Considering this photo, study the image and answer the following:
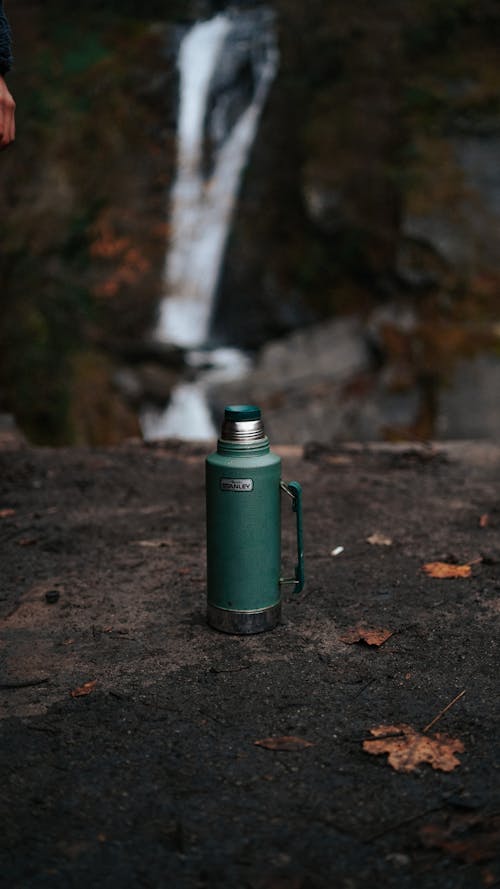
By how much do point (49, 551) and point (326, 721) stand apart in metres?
2.14

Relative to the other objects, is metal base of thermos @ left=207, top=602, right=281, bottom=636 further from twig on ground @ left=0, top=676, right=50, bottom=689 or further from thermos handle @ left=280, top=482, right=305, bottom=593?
twig on ground @ left=0, top=676, right=50, bottom=689

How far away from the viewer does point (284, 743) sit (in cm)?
255

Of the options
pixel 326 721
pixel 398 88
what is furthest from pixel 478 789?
pixel 398 88

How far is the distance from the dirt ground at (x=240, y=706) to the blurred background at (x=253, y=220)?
391 cm

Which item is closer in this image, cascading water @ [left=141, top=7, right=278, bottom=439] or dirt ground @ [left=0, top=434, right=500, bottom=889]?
dirt ground @ [left=0, top=434, right=500, bottom=889]

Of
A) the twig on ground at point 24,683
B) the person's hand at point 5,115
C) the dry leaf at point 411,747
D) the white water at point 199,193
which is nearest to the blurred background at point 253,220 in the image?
the white water at point 199,193

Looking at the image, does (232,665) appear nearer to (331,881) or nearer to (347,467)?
(331,881)

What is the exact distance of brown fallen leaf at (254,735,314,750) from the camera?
2523mm

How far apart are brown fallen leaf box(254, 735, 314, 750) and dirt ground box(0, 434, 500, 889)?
1 centimetres

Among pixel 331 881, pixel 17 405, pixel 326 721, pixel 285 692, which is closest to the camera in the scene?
pixel 331 881

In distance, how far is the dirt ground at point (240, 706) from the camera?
2053mm

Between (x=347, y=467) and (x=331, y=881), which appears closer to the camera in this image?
(x=331, y=881)

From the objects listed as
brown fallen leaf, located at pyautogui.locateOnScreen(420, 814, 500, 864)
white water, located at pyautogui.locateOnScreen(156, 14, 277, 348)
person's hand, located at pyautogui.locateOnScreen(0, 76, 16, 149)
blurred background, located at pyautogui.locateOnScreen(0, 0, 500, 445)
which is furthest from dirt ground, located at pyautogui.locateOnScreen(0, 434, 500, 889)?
white water, located at pyautogui.locateOnScreen(156, 14, 277, 348)

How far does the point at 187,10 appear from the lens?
17125 mm
